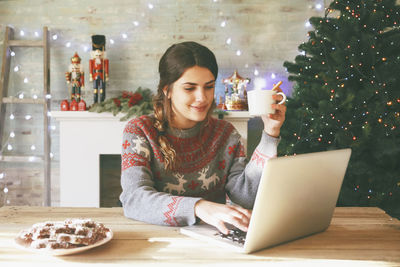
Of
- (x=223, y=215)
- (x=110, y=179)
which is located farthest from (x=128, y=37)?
(x=223, y=215)

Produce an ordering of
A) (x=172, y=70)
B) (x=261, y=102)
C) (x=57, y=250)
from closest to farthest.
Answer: (x=57, y=250) < (x=261, y=102) < (x=172, y=70)

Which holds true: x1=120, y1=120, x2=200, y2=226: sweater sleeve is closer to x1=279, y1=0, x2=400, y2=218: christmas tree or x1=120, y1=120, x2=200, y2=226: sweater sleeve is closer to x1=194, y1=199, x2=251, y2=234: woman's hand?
x1=194, y1=199, x2=251, y2=234: woman's hand

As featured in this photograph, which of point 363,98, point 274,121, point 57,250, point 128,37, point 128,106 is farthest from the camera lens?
point 128,37

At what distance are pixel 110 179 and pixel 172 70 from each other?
2.31m

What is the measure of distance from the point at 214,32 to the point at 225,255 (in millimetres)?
2831

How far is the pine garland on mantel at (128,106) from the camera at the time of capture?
2.95 meters

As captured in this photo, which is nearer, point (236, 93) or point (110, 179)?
point (236, 93)

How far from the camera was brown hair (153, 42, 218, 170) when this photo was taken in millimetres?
1405

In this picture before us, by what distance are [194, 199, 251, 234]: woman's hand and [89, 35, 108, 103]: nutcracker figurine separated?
2338mm

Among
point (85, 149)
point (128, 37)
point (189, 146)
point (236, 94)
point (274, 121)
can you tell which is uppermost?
point (128, 37)

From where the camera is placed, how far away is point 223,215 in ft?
3.14

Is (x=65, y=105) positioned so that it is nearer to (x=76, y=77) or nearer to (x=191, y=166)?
(x=76, y=77)

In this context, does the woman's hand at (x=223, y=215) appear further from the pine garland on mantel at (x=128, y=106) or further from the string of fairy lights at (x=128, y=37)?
the string of fairy lights at (x=128, y=37)

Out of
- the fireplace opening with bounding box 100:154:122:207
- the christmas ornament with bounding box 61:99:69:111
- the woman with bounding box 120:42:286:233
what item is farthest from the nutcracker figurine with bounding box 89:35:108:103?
the woman with bounding box 120:42:286:233
